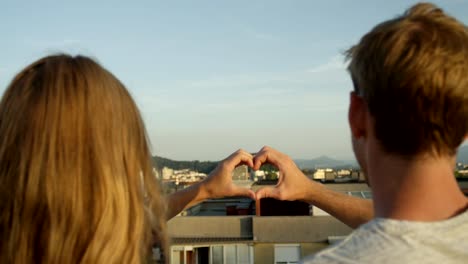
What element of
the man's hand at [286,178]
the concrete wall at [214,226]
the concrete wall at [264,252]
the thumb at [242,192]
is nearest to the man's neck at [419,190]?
the thumb at [242,192]

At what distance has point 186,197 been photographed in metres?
2.89

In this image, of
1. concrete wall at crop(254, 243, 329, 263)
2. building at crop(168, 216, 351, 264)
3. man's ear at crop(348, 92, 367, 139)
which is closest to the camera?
man's ear at crop(348, 92, 367, 139)

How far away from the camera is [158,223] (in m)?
1.96

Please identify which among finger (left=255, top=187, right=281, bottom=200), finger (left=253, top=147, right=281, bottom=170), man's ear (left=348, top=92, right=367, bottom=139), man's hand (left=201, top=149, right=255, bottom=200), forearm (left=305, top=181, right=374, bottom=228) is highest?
man's ear (left=348, top=92, right=367, bottom=139)

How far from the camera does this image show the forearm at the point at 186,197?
287 cm

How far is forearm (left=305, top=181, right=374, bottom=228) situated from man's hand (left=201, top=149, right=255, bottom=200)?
0.36 meters

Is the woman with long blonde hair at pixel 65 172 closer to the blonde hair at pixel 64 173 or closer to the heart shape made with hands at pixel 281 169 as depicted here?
the blonde hair at pixel 64 173

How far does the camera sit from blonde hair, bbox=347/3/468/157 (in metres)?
1.59

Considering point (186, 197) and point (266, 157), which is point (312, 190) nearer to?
point (266, 157)

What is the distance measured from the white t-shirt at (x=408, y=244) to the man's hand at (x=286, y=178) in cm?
129

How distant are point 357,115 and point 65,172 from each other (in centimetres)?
85

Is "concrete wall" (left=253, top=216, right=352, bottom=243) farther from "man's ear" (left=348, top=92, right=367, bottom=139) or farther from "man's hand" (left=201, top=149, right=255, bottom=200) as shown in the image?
"man's ear" (left=348, top=92, right=367, bottom=139)

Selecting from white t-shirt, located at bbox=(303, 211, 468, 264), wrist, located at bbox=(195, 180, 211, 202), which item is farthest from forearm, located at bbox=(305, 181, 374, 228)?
white t-shirt, located at bbox=(303, 211, 468, 264)

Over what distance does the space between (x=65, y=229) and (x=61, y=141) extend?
9.6 inches
